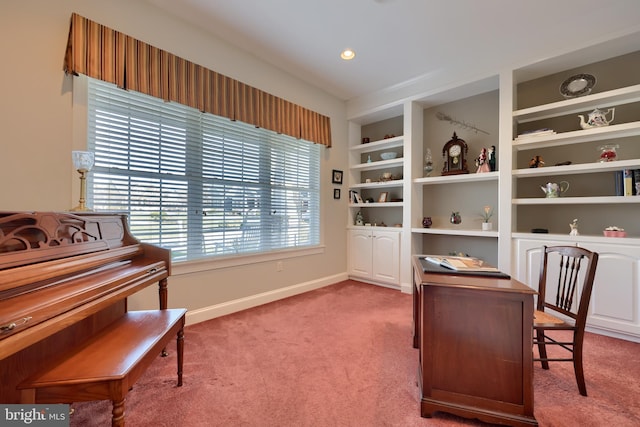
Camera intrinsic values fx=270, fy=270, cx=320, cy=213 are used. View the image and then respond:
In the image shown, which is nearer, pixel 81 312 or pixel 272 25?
pixel 81 312

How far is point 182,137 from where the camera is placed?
8.46 ft

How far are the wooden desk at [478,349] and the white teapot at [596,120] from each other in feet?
7.51

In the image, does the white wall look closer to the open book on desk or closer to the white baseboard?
the white baseboard

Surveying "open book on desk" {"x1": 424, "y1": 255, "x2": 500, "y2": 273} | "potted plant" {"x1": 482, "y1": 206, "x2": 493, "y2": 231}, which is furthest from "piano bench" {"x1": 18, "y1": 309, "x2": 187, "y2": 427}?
"potted plant" {"x1": 482, "y1": 206, "x2": 493, "y2": 231}

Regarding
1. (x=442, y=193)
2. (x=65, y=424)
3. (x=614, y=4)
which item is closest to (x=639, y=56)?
(x=614, y=4)

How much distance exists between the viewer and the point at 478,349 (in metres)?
1.34

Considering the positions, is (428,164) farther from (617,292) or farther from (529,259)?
(617,292)

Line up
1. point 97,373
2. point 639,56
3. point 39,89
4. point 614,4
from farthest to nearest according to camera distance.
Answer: point 639,56 < point 614,4 < point 39,89 < point 97,373

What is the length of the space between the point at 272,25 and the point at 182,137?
137 centimetres

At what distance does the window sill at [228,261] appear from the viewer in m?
2.53

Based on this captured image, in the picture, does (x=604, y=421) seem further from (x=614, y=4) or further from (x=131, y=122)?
(x=131, y=122)

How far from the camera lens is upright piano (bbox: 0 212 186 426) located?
973 millimetres

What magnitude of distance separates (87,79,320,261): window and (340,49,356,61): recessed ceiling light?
3.76 ft

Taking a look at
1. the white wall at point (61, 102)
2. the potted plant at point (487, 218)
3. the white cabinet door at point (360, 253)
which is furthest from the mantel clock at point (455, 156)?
the white wall at point (61, 102)
